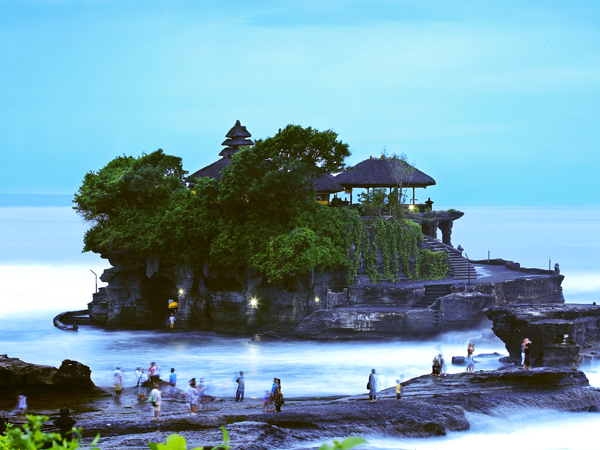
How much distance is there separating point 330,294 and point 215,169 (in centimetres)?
1003

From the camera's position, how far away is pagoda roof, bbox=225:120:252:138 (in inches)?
1618

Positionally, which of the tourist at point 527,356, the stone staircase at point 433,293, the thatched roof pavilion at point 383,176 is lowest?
the tourist at point 527,356

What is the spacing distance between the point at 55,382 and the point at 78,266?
5151 centimetres

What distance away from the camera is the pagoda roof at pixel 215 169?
3978 centimetres

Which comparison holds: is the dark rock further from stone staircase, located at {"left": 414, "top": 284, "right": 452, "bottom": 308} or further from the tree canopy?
the tree canopy

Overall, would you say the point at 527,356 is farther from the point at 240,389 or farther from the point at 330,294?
the point at 330,294

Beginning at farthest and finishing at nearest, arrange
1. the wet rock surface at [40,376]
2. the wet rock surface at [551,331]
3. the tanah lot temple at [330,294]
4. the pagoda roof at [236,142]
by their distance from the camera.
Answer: the pagoda roof at [236,142] → the tanah lot temple at [330,294] → the wet rock surface at [551,331] → the wet rock surface at [40,376]

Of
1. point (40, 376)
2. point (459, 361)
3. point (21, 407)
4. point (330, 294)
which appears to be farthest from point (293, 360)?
point (21, 407)

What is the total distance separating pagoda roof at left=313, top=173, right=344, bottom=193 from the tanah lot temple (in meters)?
0.07

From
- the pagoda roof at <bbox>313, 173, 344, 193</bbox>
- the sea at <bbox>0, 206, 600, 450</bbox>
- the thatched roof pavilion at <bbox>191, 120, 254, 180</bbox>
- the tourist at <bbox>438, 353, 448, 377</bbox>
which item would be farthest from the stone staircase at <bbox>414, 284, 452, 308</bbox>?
the thatched roof pavilion at <bbox>191, 120, 254, 180</bbox>

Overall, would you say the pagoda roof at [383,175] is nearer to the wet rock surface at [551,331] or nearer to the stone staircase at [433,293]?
the stone staircase at [433,293]

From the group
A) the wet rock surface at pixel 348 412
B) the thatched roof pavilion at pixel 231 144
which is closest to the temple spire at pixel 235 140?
the thatched roof pavilion at pixel 231 144

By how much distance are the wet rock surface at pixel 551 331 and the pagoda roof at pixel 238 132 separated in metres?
17.6

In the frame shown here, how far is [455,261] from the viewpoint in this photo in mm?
39594
